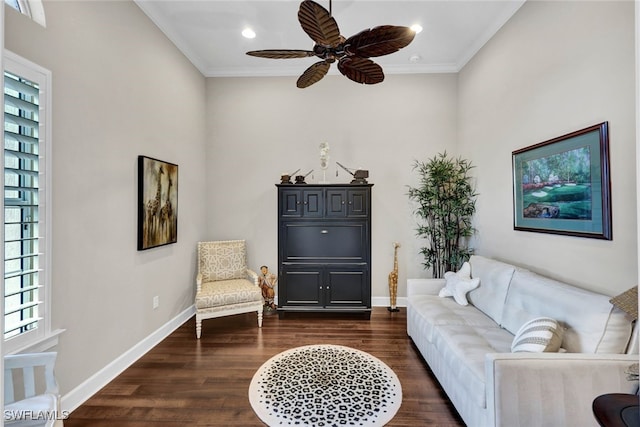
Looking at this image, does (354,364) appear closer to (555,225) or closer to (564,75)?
(555,225)

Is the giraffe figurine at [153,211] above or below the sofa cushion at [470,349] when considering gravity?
above

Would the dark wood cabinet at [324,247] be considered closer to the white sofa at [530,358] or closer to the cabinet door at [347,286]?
the cabinet door at [347,286]

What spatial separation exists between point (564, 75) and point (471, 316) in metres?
2.10

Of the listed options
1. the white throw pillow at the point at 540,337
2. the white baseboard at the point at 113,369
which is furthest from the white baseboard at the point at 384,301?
the white baseboard at the point at 113,369

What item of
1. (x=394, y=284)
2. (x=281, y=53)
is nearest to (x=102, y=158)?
(x=281, y=53)

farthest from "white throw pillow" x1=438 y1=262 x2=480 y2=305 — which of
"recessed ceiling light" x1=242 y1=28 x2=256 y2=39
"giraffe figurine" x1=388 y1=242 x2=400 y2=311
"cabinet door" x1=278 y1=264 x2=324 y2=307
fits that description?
"recessed ceiling light" x1=242 y1=28 x2=256 y2=39

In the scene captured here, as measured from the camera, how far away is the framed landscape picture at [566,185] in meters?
1.98

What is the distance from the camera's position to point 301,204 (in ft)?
Answer: 12.7

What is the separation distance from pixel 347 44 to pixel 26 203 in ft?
7.57

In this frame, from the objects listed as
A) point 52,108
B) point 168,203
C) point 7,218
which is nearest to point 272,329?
point 168,203

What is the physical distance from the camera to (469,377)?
1.82 m

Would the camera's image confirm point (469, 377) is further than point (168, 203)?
No

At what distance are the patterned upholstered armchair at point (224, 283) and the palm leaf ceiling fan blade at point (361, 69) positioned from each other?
2607mm

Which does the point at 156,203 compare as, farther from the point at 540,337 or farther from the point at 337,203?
the point at 540,337
